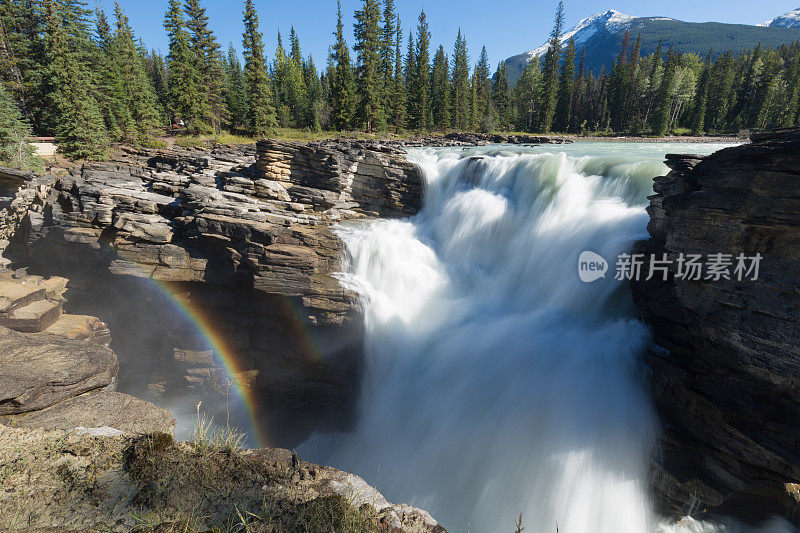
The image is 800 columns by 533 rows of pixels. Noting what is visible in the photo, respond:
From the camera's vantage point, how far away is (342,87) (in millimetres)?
44875

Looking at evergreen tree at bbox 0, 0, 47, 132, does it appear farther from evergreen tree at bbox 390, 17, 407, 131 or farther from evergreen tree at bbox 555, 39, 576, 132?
evergreen tree at bbox 555, 39, 576, 132

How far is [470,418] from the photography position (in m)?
8.52

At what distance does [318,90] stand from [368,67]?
2156cm

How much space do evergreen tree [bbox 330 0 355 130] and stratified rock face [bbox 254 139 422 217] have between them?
32.2 meters

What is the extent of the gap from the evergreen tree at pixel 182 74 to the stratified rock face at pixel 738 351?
1718 inches

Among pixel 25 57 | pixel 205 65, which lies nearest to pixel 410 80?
pixel 205 65

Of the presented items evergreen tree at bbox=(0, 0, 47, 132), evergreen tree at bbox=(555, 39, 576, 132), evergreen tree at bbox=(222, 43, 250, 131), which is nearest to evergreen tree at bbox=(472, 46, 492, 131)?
evergreen tree at bbox=(555, 39, 576, 132)

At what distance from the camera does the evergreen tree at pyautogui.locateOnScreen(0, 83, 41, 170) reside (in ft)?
63.6

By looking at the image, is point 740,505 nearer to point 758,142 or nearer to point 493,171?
point 758,142

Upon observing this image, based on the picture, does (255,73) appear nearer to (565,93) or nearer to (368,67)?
(368,67)

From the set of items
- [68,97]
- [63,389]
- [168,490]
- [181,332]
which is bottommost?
[181,332]

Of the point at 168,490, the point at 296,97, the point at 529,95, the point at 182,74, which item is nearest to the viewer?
the point at 168,490

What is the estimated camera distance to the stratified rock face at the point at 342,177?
16562 mm

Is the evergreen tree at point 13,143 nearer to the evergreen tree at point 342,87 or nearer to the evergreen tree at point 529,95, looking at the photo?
the evergreen tree at point 342,87
